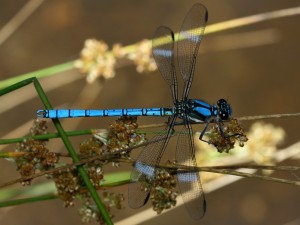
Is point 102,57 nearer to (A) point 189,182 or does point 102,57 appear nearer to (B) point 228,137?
(A) point 189,182

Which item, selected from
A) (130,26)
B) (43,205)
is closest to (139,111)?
(43,205)

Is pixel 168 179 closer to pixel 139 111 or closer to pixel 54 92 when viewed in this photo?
pixel 139 111

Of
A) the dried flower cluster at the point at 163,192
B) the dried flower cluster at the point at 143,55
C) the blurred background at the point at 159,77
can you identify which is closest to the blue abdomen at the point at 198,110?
the dried flower cluster at the point at 143,55

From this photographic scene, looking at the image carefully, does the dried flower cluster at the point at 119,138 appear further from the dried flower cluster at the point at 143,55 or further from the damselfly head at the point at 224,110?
the dried flower cluster at the point at 143,55

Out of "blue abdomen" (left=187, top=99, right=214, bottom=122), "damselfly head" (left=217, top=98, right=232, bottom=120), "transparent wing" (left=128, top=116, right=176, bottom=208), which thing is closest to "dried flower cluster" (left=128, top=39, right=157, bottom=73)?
"blue abdomen" (left=187, top=99, right=214, bottom=122)

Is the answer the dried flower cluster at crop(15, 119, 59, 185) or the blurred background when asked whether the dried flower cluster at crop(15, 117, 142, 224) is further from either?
the blurred background
